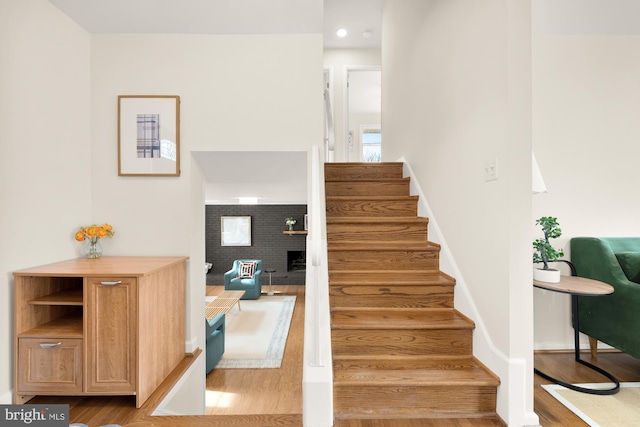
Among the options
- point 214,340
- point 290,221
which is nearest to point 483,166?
point 214,340

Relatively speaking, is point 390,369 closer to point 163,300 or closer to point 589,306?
point 163,300

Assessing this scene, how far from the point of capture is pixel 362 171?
3359mm

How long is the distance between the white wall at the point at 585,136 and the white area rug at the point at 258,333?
3432mm

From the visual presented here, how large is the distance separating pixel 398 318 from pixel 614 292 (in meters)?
1.66

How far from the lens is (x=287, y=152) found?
8.71ft

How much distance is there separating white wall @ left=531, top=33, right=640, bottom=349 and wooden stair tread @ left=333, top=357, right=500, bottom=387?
140 centimetres

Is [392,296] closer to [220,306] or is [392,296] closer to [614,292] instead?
[614,292]

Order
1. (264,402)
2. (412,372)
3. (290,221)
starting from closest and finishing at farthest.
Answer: (412,372) < (264,402) < (290,221)

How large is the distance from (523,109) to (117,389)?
109 inches

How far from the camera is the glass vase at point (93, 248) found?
2.44m

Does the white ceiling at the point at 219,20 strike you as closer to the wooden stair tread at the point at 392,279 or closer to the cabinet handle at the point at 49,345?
the wooden stair tread at the point at 392,279

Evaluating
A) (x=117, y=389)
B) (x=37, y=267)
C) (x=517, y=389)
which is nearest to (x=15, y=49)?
(x=37, y=267)

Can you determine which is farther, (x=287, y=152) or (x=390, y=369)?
(x=287, y=152)

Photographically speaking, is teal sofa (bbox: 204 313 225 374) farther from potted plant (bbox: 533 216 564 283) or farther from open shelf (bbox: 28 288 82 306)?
potted plant (bbox: 533 216 564 283)
